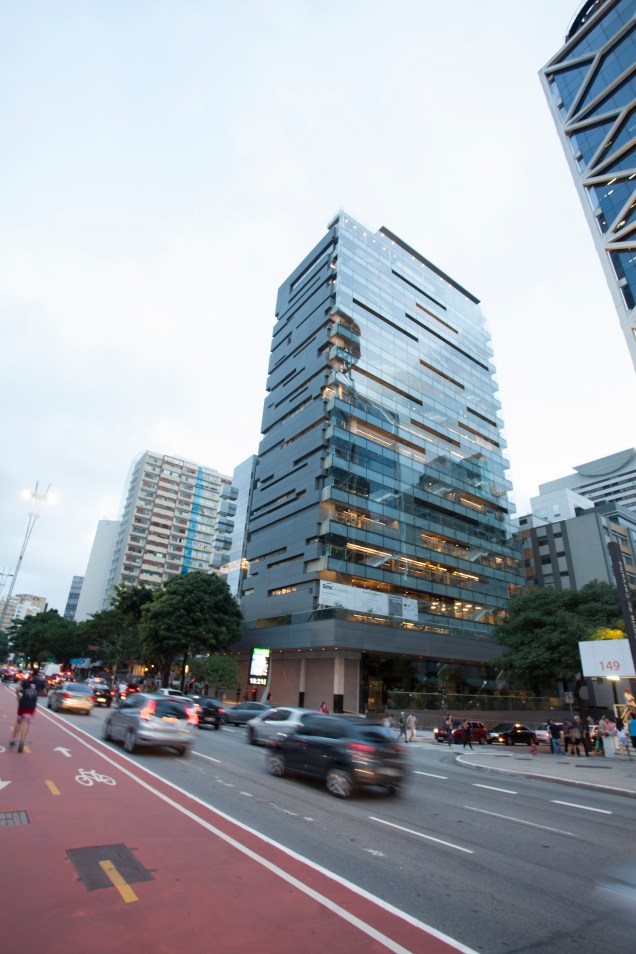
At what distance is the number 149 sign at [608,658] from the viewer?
75.6 feet

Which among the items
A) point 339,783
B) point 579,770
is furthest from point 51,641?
point 339,783

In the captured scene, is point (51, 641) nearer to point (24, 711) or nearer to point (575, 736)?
point (575, 736)

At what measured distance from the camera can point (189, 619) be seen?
149 ft

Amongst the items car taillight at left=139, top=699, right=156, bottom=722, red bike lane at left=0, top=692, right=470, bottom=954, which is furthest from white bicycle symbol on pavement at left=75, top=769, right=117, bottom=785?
car taillight at left=139, top=699, right=156, bottom=722

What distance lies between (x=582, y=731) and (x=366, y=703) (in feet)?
66.2

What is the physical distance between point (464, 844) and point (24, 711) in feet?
34.2

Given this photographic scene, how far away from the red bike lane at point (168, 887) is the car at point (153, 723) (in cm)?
529

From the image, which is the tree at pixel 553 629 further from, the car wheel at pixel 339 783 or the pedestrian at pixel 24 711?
the pedestrian at pixel 24 711

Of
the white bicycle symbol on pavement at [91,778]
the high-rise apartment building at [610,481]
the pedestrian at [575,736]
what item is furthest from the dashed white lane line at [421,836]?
the high-rise apartment building at [610,481]

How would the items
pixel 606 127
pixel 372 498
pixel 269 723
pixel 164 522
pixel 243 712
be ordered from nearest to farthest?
pixel 269 723 < pixel 243 712 < pixel 372 498 < pixel 606 127 < pixel 164 522

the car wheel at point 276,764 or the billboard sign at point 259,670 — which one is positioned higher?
the billboard sign at point 259,670

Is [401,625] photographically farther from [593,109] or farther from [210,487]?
[210,487]

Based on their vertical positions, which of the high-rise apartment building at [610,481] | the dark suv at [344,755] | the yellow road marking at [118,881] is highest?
the high-rise apartment building at [610,481]

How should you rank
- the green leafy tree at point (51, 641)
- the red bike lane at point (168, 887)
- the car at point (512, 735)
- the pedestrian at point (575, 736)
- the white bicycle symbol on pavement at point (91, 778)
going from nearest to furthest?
the red bike lane at point (168, 887) < the white bicycle symbol on pavement at point (91, 778) < the pedestrian at point (575, 736) < the car at point (512, 735) < the green leafy tree at point (51, 641)
